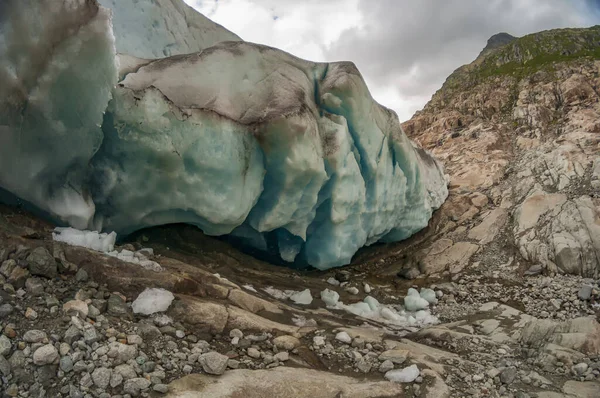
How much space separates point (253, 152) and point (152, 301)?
14.8 feet

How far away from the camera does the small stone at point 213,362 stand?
4.26 metres

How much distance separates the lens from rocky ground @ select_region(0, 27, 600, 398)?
395 cm

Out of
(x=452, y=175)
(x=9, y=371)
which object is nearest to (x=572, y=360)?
(x=9, y=371)

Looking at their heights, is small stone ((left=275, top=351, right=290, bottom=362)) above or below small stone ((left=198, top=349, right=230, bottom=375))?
above

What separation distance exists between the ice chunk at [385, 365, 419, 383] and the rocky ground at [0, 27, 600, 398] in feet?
0.08

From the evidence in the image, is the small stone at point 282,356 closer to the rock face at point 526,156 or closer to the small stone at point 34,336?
the small stone at point 34,336

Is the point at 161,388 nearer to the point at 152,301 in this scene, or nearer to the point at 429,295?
the point at 152,301

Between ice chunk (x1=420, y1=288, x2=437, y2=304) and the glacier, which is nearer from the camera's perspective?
the glacier

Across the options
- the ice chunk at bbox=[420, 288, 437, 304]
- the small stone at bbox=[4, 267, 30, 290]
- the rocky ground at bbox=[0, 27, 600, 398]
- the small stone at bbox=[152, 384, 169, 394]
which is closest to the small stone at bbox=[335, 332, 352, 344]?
the rocky ground at bbox=[0, 27, 600, 398]

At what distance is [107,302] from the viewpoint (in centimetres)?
475

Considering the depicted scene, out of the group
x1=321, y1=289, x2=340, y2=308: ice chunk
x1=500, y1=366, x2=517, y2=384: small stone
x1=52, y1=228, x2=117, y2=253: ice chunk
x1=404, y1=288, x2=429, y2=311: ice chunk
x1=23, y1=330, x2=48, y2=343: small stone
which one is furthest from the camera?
x1=404, y1=288, x2=429, y2=311: ice chunk

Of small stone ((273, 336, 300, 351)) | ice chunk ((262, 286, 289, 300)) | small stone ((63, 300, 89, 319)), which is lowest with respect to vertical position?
ice chunk ((262, 286, 289, 300))

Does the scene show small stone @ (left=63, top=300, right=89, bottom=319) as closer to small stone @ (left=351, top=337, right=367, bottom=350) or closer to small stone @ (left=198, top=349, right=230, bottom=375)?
small stone @ (left=198, top=349, right=230, bottom=375)

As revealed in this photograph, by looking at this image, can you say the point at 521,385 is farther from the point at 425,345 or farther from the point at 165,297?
the point at 165,297
